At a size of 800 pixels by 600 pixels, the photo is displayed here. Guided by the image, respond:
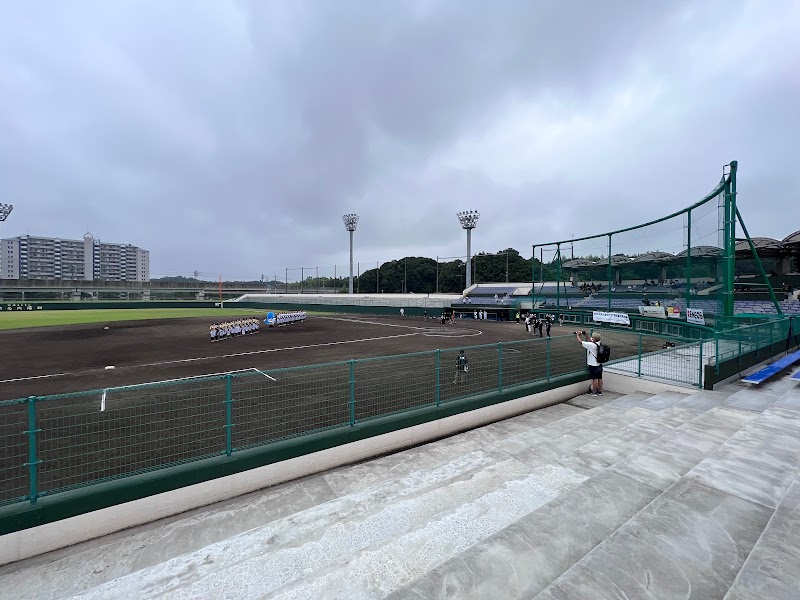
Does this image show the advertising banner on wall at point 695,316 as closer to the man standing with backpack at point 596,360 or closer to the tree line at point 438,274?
the man standing with backpack at point 596,360

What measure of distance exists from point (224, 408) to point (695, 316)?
22.0 metres

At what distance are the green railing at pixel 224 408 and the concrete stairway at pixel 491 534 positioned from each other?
1153mm

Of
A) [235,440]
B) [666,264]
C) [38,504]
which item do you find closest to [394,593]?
[38,504]

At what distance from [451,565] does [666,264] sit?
27.7m

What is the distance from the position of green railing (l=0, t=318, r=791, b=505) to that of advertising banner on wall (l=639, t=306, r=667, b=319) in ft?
23.8

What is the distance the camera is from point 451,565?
11.9 feet

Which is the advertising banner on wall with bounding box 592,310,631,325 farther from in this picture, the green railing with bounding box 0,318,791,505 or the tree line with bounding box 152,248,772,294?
the tree line with bounding box 152,248,772,294

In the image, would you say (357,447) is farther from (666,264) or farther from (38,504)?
(666,264)

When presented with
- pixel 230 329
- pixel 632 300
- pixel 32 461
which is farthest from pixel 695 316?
pixel 230 329

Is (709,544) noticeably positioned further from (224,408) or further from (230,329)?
(230,329)

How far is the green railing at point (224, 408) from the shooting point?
5707mm

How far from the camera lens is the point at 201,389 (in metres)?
10.0

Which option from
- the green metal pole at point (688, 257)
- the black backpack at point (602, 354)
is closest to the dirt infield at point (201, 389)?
the black backpack at point (602, 354)

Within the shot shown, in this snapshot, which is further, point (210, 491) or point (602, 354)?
point (602, 354)
